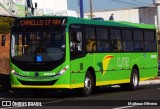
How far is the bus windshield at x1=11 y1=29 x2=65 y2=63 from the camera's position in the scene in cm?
2050

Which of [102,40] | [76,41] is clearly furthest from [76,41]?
[102,40]

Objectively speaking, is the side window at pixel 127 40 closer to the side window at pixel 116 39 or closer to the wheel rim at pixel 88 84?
the side window at pixel 116 39

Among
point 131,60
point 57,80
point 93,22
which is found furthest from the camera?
point 131,60

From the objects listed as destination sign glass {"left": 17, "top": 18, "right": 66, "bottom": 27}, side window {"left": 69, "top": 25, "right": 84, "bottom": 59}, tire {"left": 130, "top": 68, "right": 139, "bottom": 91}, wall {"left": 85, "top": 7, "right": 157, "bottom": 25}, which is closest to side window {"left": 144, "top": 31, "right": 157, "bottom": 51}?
tire {"left": 130, "top": 68, "right": 139, "bottom": 91}

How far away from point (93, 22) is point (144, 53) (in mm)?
5506

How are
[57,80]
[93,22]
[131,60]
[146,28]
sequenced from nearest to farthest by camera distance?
[57,80], [93,22], [131,60], [146,28]

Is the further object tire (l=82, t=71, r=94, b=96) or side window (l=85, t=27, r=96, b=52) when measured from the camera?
side window (l=85, t=27, r=96, b=52)

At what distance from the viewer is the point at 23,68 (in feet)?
68.2

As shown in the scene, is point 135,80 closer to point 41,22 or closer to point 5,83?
point 5,83

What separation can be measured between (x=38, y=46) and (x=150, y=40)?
899 cm

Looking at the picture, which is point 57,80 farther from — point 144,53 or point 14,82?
point 144,53

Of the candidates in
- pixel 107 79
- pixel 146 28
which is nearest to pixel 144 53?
pixel 146 28

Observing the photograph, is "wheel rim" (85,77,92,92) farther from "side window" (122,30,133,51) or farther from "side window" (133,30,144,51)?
"side window" (133,30,144,51)

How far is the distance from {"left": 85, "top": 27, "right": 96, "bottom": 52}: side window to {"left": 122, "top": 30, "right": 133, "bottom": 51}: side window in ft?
9.60
